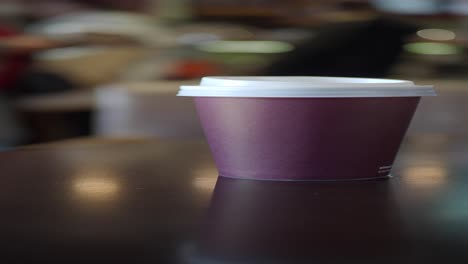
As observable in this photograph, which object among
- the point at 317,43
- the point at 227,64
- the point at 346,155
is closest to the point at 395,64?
the point at 317,43

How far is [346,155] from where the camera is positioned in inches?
24.2

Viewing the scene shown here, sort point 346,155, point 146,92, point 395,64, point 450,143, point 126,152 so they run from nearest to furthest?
1. point 346,155
2. point 126,152
3. point 450,143
4. point 146,92
5. point 395,64

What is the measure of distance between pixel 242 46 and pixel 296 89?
251 cm

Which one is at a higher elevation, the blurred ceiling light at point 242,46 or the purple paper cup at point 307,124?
the purple paper cup at point 307,124

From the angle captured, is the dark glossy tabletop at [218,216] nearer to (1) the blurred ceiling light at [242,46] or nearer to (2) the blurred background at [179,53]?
(2) the blurred background at [179,53]

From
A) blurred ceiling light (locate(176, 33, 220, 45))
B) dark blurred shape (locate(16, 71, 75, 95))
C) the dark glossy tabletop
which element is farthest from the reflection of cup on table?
dark blurred shape (locate(16, 71, 75, 95))

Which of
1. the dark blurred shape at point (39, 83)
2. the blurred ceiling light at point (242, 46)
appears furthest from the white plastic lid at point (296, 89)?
the dark blurred shape at point (39, 83)

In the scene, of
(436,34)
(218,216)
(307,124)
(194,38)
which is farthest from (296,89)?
(194,38)

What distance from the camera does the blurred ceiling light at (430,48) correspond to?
2.44 metres

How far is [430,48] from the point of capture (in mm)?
2473

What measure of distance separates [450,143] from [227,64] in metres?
1.80

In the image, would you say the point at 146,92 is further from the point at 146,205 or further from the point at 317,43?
the point at 146,205

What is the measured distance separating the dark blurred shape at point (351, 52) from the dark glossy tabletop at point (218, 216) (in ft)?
5.50

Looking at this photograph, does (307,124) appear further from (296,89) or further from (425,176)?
(425,176)
